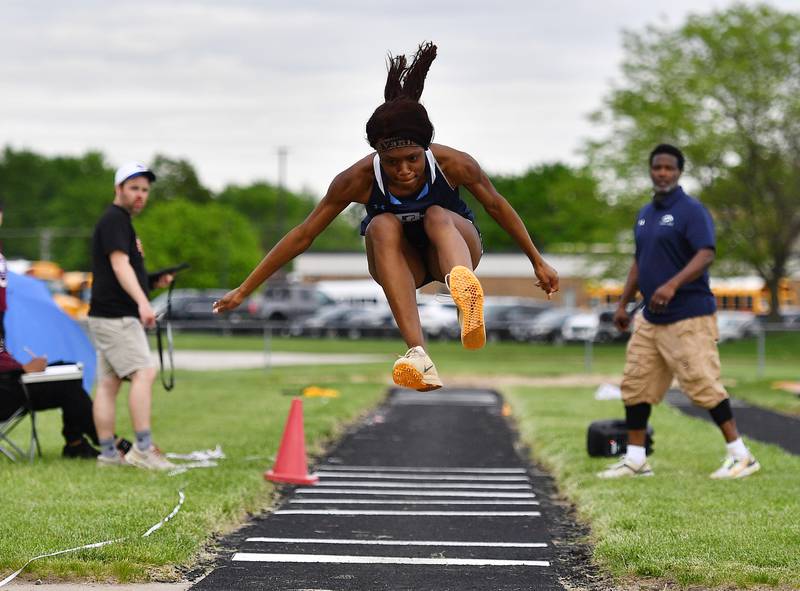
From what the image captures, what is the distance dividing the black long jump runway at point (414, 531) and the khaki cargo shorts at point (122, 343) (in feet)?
5.26

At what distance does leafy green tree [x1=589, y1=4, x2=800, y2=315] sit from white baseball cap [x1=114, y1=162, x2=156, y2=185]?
114 ft

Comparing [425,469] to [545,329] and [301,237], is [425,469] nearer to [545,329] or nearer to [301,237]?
[301,237]

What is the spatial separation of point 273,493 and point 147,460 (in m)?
1.22

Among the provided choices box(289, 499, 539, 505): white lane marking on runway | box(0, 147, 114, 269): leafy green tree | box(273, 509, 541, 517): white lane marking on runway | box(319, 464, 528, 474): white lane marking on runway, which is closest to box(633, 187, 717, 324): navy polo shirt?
box(289, 499, 539, 505): white lane marking on runway

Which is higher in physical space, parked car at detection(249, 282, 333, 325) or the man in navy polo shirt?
the man in navy polo shirt

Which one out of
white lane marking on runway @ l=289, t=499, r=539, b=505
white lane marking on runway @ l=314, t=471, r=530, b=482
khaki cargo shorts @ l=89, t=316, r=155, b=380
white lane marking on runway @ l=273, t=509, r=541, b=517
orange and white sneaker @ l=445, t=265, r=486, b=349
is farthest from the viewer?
white lane marking on runway @ l=314, t=471, r=530, b=482

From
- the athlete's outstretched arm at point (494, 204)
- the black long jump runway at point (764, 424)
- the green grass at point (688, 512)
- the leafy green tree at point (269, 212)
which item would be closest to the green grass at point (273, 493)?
the green grass at point (688, 512)

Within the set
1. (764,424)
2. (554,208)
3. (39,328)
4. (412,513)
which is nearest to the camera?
(412,513)

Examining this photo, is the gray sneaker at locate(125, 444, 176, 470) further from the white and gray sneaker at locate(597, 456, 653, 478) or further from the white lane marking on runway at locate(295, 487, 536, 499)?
the white and gray sneaker at locate(597, 456, 653, 478)

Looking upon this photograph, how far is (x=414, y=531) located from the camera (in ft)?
24.1

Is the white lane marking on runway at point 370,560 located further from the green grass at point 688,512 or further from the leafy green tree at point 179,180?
the leafy green tree at point 179,180

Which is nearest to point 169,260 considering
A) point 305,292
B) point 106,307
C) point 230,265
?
point 230,265

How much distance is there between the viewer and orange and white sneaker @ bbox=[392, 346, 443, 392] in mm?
5914

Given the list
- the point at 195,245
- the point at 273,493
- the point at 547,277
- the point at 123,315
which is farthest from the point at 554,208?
the point at 547,277
